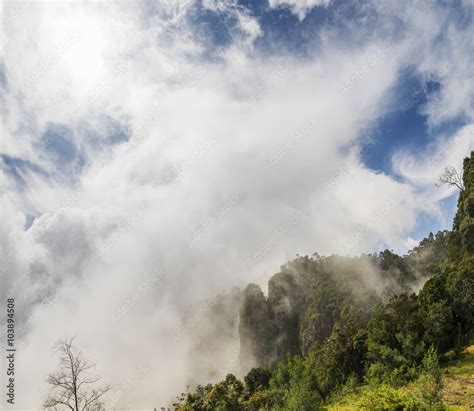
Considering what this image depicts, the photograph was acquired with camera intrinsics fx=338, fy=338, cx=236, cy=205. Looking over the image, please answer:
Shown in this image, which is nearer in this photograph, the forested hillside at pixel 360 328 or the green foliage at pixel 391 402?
the green foliage at pixel 391 402

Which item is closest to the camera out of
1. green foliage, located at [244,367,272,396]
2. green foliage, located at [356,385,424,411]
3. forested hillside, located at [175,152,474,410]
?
green foliage, located at [356,385,424,411]

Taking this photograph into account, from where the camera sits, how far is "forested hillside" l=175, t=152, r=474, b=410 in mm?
39531

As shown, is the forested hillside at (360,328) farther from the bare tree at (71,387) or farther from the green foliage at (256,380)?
the bare tree at (71,387)

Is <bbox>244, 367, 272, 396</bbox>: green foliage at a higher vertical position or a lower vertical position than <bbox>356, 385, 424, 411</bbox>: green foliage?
higher

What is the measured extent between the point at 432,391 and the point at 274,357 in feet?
432

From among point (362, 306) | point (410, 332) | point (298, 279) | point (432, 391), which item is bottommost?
point (432, 391)

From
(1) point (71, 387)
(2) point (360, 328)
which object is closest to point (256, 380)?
(2) point (360, 328)

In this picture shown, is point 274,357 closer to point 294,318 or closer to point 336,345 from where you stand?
point 294,318

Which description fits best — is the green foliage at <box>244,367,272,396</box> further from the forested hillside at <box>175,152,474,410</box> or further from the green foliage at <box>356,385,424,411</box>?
the green foliage at <box>356,385,424,411</box>

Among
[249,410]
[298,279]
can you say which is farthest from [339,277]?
[249,410]

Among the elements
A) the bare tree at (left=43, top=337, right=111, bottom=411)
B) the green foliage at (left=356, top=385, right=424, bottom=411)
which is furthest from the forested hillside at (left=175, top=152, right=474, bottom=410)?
the bare tree at (left=43, top=337, right=111, bottom=411)

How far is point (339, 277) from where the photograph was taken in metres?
143

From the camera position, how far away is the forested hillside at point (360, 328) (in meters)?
39.5

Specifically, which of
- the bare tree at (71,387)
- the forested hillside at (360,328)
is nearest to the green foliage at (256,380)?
the forested hillside at (360,328)
